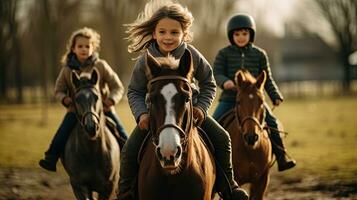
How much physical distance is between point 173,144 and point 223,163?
5.18 ft

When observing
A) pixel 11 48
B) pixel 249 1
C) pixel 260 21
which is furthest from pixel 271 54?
pixel 11 48

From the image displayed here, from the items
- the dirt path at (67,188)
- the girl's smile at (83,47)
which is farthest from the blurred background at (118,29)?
the girl's smile at (83,47)

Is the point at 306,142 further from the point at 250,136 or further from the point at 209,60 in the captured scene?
the point at 209,60

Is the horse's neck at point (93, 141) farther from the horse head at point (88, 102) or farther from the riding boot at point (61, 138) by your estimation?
the riding boot at point (61, 138)

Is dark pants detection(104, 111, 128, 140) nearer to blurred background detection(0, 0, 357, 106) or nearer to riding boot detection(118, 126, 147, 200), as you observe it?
riding boot detection(118, 126, 147, 200)

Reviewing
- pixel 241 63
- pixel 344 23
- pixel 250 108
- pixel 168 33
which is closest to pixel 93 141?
pixel 250 108

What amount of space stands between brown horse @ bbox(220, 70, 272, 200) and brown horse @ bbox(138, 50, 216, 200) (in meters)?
2.23

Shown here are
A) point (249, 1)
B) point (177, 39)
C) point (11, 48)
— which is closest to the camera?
point (177, 39)

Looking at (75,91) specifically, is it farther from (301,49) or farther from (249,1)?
(301,49)

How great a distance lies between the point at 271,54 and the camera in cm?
7744

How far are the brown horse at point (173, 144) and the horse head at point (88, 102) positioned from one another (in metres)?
2.53

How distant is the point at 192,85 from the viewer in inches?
193

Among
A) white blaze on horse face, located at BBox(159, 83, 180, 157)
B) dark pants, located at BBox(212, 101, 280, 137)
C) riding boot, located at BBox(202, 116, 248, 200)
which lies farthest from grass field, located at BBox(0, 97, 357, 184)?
white blaze on horse face, located at BBox(159, 83, 180, 157)

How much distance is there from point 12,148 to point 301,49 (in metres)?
92.8
